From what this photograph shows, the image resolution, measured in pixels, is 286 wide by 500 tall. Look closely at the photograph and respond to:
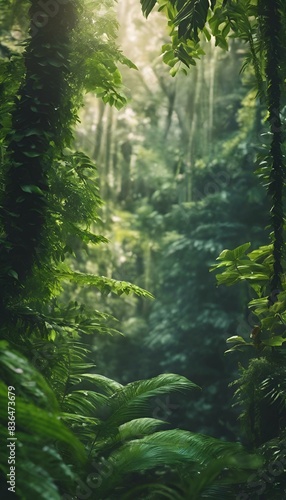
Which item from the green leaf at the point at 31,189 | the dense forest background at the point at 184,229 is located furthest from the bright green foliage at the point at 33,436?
the dense forest background at the point at 184,229

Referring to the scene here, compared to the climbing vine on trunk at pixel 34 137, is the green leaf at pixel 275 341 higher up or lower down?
lower down

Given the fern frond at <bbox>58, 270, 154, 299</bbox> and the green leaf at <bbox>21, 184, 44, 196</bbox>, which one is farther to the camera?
the fern frond at <bbox>58, 270, 154, 299</bbox>

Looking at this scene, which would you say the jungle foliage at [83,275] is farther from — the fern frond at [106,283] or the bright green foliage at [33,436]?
the bright green foliage at [33,436]

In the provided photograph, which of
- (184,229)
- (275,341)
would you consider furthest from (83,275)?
(184,229)

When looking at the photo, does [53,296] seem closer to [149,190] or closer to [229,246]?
[229,246]

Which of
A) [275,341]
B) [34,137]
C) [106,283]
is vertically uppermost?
[34,137]

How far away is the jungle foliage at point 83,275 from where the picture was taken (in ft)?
9.36

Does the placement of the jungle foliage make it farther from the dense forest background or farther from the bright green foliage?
the dense forest background

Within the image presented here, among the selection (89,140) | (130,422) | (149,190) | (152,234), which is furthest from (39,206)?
(149,190)

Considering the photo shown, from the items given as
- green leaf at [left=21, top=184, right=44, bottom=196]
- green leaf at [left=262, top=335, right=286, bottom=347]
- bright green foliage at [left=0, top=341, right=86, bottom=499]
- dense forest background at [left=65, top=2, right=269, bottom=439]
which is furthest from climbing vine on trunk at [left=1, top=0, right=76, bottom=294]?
dense forest background at [left=65, top=2, right=269, bottom=439]

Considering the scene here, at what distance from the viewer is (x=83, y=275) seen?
3.53 m

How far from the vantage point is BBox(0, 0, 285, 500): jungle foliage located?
2.85 meters

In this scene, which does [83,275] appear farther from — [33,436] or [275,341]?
[33,436]

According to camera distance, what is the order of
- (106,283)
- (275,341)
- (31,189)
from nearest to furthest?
(31,189)
(275,341)
(106,283)
